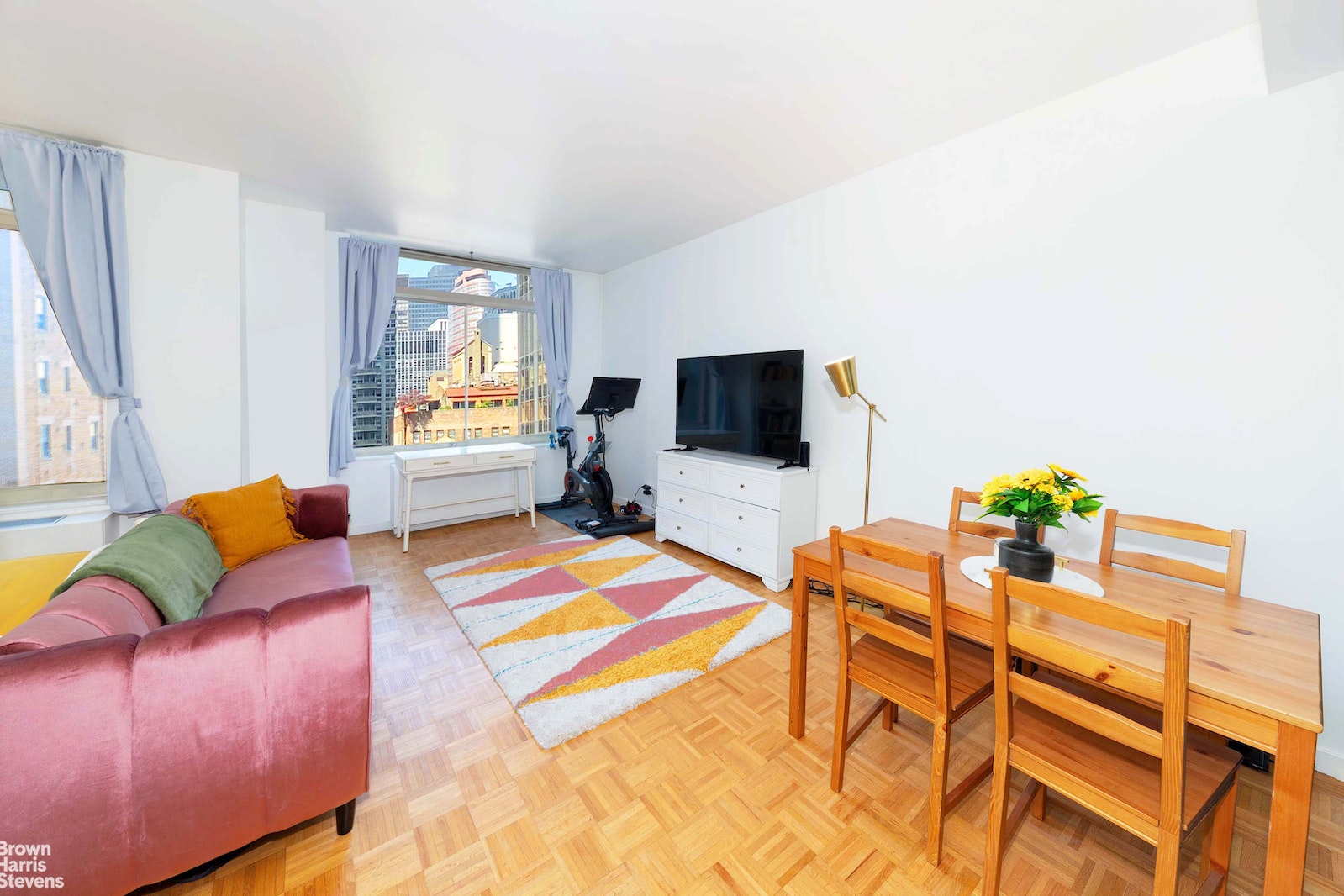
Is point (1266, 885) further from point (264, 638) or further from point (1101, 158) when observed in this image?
point (1101, 158)

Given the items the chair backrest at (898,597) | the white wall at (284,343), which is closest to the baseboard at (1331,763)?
the chair backrest at (898,597)

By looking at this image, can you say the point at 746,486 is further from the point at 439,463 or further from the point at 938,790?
the point at 439,463

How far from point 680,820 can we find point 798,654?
2.27ft

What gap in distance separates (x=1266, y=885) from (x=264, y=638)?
2.31m

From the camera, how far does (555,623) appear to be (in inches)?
110

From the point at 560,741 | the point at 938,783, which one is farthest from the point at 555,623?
the point at 938,783

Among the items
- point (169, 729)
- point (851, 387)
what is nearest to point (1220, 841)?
point (851, 387)

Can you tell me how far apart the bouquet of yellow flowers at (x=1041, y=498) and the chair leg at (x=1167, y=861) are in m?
0.76

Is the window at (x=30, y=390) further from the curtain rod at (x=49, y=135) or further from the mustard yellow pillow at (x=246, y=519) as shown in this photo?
the mustard yellow pillow at (x=246, y=519)

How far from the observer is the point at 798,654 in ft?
6.26

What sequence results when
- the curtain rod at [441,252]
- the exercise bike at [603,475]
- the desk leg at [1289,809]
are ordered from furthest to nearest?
the exercise bike at [603,475] < the curtain rod at [441,252] < the desk leg at [1289,809]

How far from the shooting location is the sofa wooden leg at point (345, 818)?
4.85ft

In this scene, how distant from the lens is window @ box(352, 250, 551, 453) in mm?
4707

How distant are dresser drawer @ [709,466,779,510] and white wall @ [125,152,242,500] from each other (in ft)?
10.8
